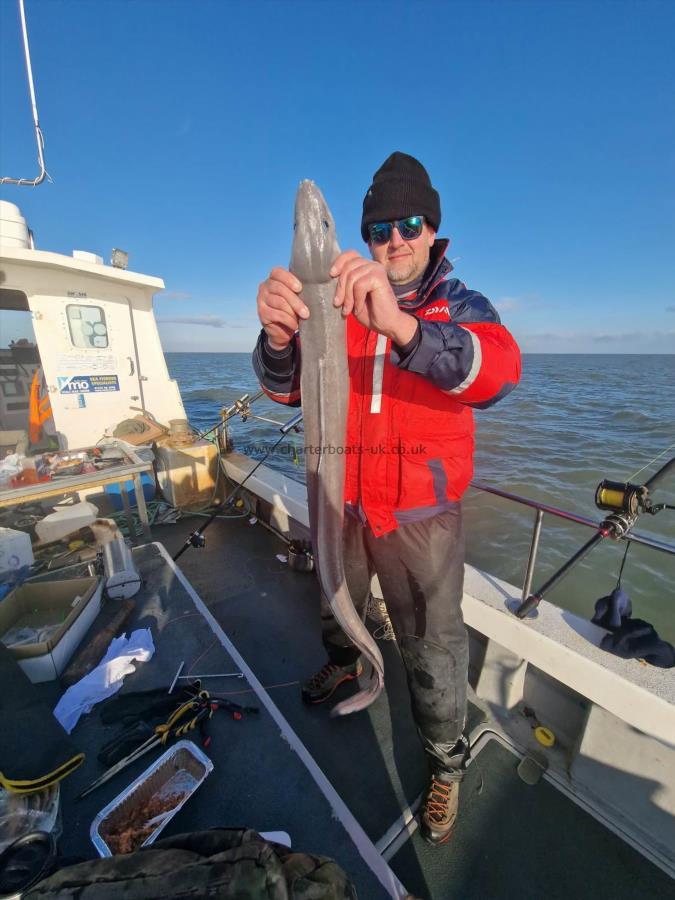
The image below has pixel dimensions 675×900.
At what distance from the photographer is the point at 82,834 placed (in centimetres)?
167

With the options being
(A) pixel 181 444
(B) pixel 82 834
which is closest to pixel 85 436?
(A) pixel 181 444

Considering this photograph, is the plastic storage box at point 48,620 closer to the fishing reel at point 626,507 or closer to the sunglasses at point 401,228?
the sunglasses at point 401,228

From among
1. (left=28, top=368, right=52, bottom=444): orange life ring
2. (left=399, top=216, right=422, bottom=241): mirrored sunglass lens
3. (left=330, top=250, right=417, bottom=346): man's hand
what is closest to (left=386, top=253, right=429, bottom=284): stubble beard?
(left=399, top=216, right=422, bottom=241): mirrored sunglass lens

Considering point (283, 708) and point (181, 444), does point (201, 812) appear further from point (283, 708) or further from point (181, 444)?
point (181, 444)

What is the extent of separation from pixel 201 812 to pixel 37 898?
1.21m

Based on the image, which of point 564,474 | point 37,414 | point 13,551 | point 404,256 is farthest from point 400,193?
point 564,474

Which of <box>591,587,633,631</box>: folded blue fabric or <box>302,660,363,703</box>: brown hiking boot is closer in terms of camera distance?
<box>591,587,633,631</box>: folded blue fabric

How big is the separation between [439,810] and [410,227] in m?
3.36

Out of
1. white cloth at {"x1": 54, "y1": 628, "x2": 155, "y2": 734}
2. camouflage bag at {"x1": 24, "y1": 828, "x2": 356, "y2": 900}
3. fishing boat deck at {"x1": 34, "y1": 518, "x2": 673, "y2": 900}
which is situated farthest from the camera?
white cloth at {"x1": 54, "y1": 628, "x2": 155, "y2": 734}

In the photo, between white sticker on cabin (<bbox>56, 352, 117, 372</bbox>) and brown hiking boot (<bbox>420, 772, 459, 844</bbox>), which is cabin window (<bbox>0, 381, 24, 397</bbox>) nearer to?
white sticker on cabin (<bbox>56, 352, 117, 372</bbox>)

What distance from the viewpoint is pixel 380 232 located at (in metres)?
2.21

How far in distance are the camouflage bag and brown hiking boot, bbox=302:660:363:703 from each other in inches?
85.1

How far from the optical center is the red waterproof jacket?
1962 millimetres

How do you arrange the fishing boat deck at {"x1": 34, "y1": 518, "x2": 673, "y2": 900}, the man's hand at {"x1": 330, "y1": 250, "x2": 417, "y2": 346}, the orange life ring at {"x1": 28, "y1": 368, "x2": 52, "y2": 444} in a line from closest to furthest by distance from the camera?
the man's hand at {"x1": 330, "y1": 250, "x2": 417, "y2": 346} < the fishing boat deck at {"x1": 34, "y1": 518, "x2": 673, "y2": 900} < the orange life ring at {"x1": 28, "y1": 368, "x2": 52, "y2": 444}
